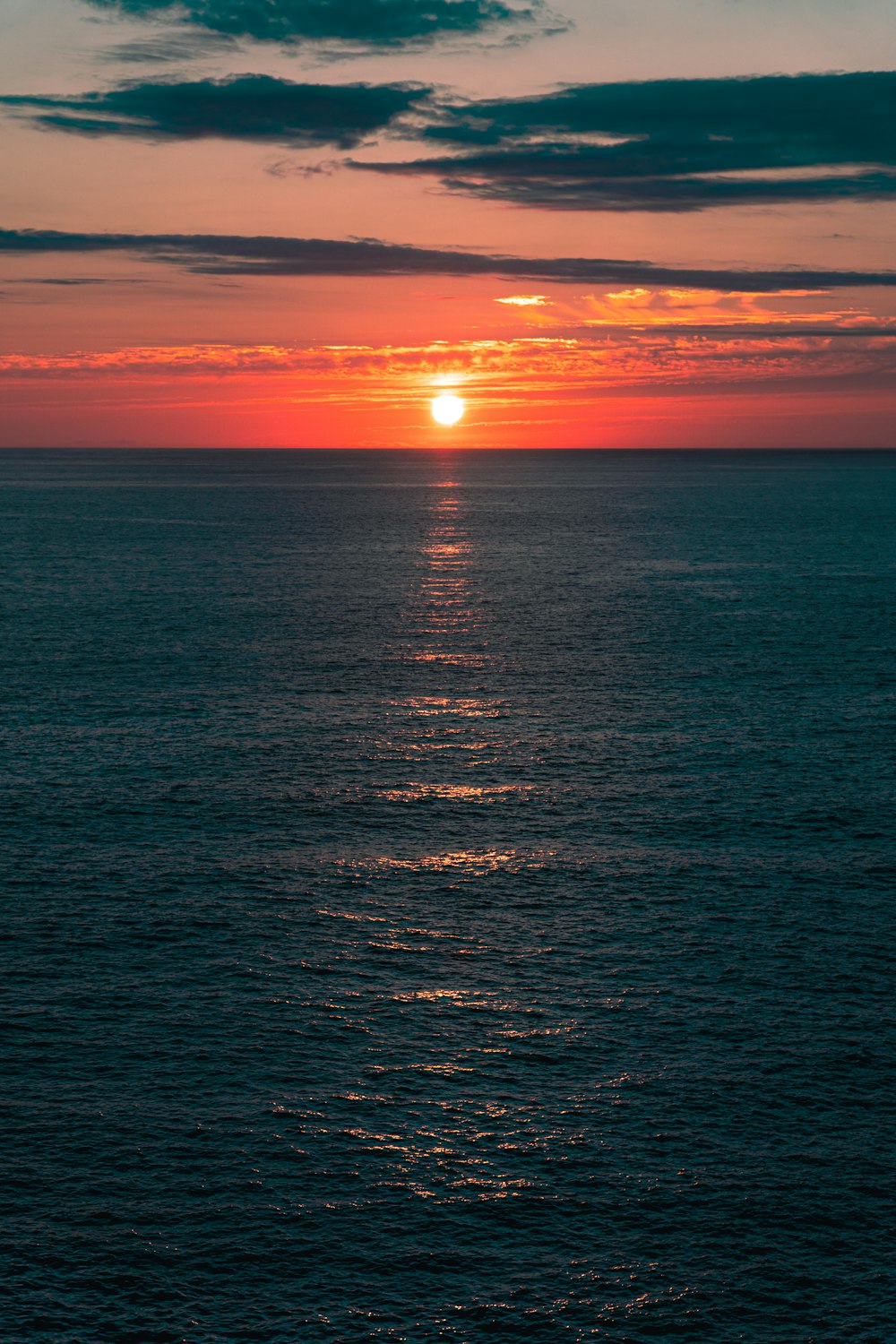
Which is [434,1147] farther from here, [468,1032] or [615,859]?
[615,859]

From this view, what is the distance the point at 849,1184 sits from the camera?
4072cm

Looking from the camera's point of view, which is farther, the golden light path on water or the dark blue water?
the golden light path on water

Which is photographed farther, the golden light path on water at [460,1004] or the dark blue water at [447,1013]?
the golden light path on water at [460,1004]

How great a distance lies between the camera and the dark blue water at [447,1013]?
3656 cm

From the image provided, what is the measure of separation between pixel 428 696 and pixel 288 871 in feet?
130

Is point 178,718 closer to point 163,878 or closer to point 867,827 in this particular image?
point 163,878

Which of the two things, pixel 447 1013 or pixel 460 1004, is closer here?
pixel 447 1013

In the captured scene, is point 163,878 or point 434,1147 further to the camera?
point 163,878

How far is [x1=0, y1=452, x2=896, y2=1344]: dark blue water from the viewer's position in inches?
1439

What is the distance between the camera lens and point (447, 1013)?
50562 mm

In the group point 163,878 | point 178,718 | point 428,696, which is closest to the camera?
point 163,878

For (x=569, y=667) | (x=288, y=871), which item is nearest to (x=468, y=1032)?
(x=288, y=871)

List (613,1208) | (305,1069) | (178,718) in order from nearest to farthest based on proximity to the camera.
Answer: (613,1208) < (305,1069) < (178,718)

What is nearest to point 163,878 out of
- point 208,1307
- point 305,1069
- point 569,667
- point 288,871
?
point 288,871
